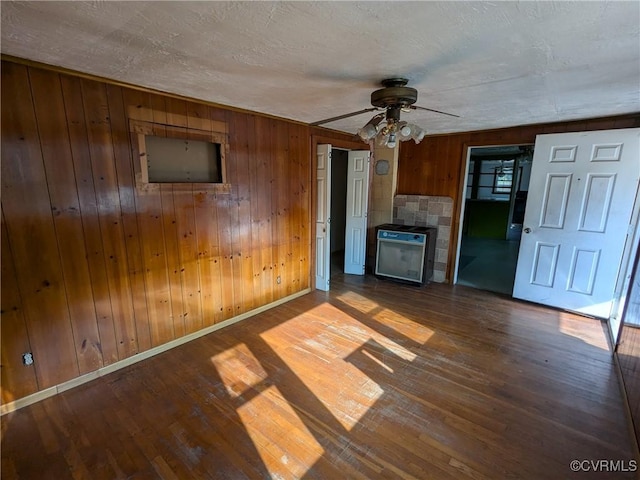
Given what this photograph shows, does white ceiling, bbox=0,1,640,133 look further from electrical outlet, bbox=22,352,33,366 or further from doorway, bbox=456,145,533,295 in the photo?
doorway, bbox=456,145,533,295

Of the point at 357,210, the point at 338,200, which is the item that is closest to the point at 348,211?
the point at 357,210

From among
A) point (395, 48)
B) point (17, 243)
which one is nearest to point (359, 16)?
point (395, 48)

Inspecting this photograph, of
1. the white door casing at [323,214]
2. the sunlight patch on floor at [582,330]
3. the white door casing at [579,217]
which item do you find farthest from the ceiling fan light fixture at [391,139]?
the sunlight patch on floor at [582,330]

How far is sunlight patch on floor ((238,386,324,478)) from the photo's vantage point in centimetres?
163

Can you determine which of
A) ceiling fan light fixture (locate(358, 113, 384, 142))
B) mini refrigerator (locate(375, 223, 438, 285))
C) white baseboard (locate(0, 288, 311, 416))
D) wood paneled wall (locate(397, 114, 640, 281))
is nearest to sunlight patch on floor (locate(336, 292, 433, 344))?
mini refrigerator (locate(375, 223, 438, 285))

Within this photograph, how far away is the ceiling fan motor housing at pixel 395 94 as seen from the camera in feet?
6.45

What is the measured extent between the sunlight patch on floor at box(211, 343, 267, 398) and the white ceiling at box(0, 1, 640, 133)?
218 centimetres

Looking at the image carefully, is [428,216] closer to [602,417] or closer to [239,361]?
[602,417]

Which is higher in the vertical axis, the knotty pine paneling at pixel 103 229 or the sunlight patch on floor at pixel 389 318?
the knotty pine paneling at pixel 103 229

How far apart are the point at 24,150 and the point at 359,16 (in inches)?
82.3

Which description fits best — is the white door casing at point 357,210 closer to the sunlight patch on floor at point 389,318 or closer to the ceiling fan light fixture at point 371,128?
the sunlight patch on floor at point 389,318

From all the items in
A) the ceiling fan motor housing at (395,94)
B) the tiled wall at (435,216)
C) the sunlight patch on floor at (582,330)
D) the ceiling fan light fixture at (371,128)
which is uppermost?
the ceiling fan motor housing at (395,94)

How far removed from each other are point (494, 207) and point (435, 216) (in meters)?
4.49

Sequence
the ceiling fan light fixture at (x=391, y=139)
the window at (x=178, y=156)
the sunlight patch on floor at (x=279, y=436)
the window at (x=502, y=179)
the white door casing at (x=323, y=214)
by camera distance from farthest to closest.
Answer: the window at (x=502, y=179), the white door casing at (x=323, y=214), the window at (x=178, y=156), the ceiling fan light fixture at (x=391, y=139), the sunlight patch on floor at (x=279, y=436)
